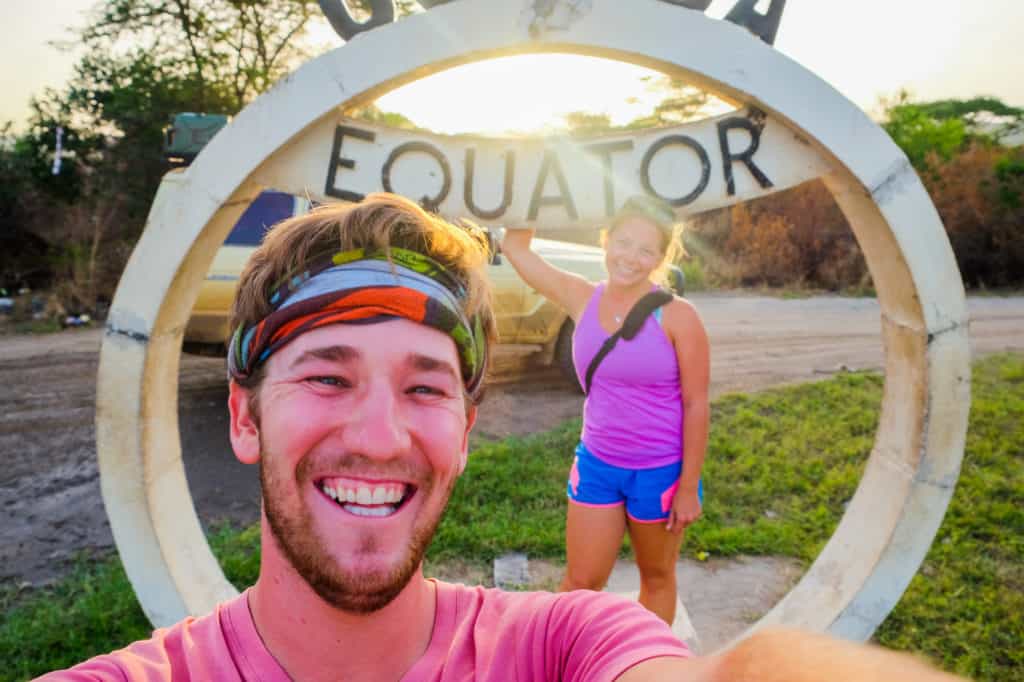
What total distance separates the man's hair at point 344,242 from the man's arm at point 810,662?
952 mm

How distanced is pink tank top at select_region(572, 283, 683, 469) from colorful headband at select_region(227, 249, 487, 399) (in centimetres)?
127

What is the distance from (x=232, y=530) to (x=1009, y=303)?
14.7 metres

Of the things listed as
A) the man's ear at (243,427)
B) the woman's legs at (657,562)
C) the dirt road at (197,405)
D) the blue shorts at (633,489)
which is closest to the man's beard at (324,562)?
the man's ear at (243,427)

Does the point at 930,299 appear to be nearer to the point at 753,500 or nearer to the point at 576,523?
the point at 576,523

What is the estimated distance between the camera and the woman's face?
2789mm

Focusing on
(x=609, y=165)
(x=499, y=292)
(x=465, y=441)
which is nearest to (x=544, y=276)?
(x=609, y=165)

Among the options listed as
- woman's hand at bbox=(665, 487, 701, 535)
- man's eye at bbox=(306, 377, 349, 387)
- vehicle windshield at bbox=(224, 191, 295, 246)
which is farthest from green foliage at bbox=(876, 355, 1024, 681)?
vehicle windshield at bbox=(224, 191, 295, 246)

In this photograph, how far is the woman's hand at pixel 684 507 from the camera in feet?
9.14

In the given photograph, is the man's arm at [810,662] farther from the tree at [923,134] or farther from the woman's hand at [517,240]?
the tree at [923,134]

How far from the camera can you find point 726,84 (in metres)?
2.72

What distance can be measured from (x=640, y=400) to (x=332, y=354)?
5.33 feet

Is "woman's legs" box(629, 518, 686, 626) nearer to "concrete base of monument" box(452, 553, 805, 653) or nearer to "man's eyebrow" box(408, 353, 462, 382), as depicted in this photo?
"concrete base of monument" box(452, 553, 805, 653)

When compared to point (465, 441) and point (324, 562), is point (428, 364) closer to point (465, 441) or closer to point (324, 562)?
point (465, 441)

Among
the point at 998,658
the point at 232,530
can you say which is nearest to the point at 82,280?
the point at 232,530
